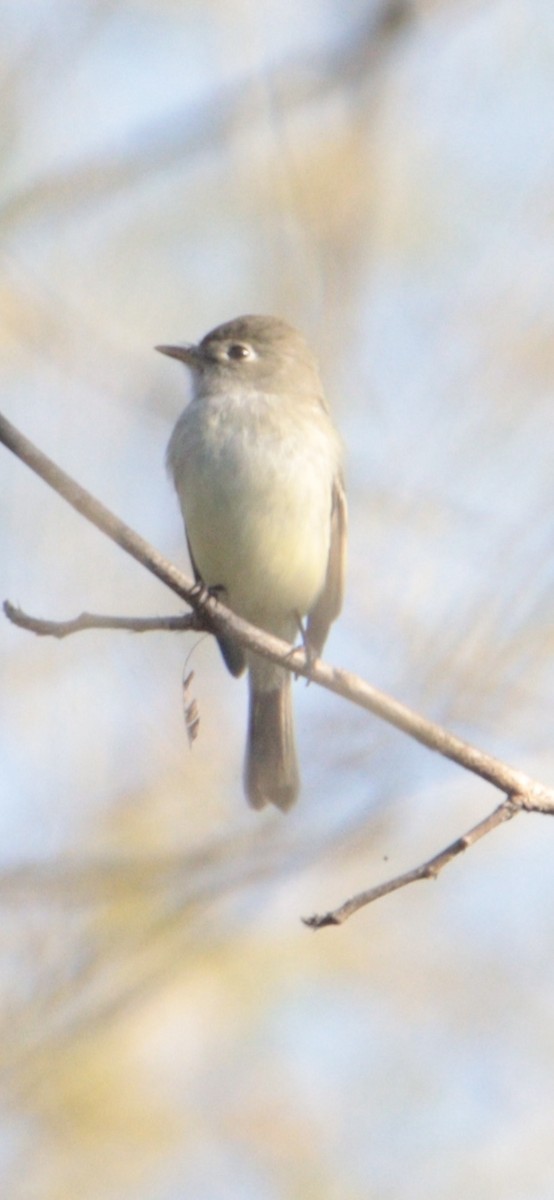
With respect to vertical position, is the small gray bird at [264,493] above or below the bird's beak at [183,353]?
below

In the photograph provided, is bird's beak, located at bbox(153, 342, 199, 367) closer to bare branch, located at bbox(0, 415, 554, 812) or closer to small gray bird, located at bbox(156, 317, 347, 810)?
small gray bird, located at bbox(156, 317, 347, 810)

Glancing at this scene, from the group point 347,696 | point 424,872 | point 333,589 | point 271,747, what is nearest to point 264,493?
point 333,589

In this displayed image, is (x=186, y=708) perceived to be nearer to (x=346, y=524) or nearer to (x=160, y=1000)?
(x=346, y=524)

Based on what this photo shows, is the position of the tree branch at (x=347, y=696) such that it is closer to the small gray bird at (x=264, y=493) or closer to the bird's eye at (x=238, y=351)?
the small gray bird at (x=264, y=493)

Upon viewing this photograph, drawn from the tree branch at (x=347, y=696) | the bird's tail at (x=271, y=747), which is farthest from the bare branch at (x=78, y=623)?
the bird's tail at (x=271, y=747)

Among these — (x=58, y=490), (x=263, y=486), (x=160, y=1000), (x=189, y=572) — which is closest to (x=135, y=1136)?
(x=160, y=1000)

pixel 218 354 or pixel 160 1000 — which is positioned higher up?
pixel 218 354
